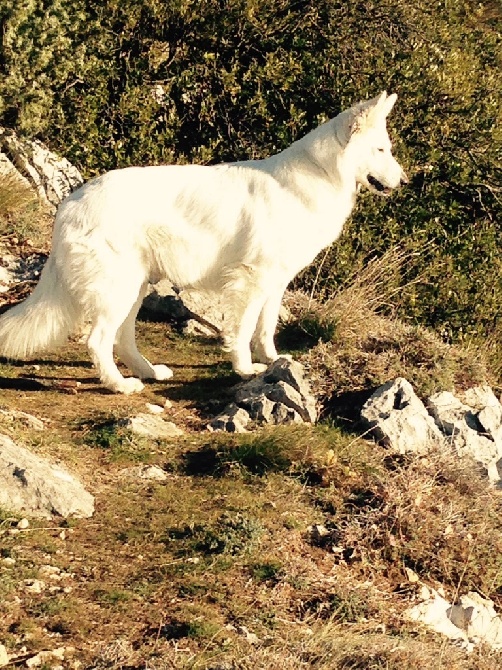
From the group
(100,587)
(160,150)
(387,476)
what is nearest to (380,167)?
(387,476)

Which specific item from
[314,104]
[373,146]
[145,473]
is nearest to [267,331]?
[373,146]

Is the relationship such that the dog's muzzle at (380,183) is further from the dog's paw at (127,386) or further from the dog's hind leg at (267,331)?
the dog's paw at (127,386)

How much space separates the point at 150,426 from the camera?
6680 millimetres

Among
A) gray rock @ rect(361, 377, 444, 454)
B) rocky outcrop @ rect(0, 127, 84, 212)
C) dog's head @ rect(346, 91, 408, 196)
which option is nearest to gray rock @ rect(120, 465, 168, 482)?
gray rock @ rect(361, 377, 444, 454)

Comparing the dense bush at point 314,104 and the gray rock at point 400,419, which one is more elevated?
the dense bush at point 314,104

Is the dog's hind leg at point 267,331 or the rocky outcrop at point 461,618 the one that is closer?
the rocky outcrop at point 461,618

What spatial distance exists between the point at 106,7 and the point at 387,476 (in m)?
8.24

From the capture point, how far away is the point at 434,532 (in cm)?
588

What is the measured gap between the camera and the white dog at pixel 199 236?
22.7 ft

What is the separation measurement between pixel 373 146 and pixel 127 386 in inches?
112

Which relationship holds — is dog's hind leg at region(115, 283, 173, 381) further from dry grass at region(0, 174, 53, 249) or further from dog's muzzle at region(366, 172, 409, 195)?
dry grass at region(0, 174, 53, 249)

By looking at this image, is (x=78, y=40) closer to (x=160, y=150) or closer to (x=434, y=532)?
(x=160, y=150)

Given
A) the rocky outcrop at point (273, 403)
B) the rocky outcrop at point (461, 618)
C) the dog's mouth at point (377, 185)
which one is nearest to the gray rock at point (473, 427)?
the rocky outcrop at point (273, 403)

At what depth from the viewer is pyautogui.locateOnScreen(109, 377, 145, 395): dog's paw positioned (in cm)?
734
